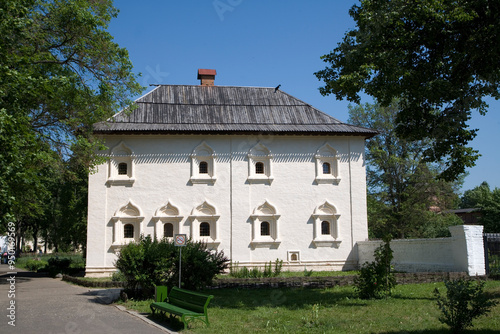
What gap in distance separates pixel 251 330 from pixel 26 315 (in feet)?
19.1

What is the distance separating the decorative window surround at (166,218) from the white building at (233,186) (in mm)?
49

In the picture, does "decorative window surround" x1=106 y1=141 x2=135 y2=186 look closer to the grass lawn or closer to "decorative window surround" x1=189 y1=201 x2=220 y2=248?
"decorative window surround" x1=189 y1=201 x2=220 y2=248

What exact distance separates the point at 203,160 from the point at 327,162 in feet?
21.4

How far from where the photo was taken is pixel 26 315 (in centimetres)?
1141

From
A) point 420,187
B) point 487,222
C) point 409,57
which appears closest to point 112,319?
point 409,57

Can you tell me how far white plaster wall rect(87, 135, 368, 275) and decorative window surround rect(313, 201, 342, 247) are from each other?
24 cm

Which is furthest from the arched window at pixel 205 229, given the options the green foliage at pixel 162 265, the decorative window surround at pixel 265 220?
the green foliage at pixel 162 265

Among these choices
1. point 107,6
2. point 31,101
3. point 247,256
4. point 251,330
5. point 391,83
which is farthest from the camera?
point 247,256

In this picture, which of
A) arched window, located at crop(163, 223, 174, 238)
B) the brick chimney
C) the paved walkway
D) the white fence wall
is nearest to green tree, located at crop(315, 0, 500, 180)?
the white fence wall

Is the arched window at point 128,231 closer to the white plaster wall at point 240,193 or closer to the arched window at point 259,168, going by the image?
the white plaster wall at point 240,193

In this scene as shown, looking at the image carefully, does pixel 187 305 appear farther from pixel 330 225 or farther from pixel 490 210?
pixel 490 210

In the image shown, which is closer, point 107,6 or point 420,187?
point 107,6

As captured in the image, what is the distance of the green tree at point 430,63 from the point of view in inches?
455

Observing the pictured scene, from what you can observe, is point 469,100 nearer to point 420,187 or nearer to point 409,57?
point 409,57
